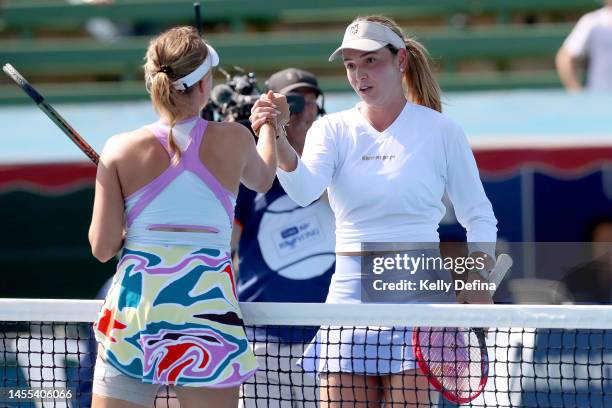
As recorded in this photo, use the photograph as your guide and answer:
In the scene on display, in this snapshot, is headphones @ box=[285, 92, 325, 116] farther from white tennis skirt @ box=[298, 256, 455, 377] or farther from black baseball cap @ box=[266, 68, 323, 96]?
white tennis skirt @ box=[298, 256, 455, 377]

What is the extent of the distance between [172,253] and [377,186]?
2.20 ft

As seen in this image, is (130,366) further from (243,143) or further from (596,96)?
(596,96)

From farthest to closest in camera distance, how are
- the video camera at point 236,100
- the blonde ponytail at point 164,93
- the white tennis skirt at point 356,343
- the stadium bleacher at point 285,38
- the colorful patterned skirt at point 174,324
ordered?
the stadium bleacher at point 285,38 → the video camera at point 236,100 → the white tennis skirt at point 356,343 → the blonde ponytail at point 164,93 → the colorful patterned skirt at point 174,324

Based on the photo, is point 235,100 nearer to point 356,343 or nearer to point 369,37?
point 369,37

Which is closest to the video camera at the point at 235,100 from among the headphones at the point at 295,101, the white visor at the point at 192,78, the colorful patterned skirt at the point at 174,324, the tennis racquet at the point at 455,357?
the headphones at the point at 295,101

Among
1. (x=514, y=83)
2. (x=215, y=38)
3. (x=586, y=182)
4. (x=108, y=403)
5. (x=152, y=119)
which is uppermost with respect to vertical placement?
(x=215, y=38)

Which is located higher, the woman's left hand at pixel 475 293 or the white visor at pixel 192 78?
the white visor at pixel 192 78

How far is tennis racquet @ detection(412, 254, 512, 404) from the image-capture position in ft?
10.7

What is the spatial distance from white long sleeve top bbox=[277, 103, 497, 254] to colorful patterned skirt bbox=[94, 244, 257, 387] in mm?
496

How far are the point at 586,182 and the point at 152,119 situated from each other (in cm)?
285

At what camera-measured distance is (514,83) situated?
9.09 meters

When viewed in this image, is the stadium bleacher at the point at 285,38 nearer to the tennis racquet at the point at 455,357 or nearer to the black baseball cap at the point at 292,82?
the black baseball cap at the point at 292,82

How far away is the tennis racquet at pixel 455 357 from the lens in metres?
3.25

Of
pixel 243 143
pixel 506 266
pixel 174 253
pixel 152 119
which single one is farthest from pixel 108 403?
pixel 152 119
